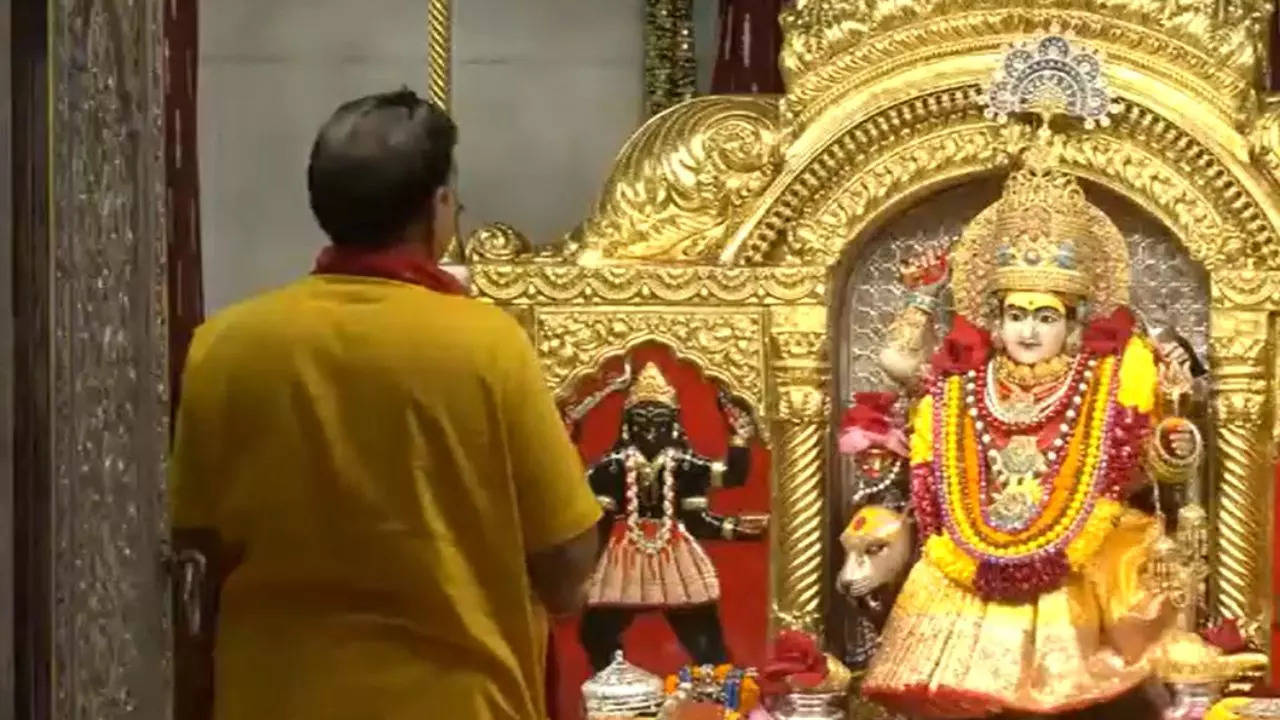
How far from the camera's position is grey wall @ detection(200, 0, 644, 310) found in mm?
5484

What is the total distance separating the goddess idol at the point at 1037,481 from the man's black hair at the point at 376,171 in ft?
7.28

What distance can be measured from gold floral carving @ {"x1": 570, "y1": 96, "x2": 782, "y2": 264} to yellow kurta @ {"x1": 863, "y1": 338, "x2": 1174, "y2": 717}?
1.99ft

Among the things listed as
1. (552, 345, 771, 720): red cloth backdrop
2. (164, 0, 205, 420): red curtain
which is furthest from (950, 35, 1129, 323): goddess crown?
(164, 0, 205, 420): red curtain

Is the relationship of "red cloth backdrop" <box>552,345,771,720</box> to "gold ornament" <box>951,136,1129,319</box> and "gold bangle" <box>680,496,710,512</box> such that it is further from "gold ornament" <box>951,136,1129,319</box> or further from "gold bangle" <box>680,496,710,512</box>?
"gold ornament" <box>951,136,1129,319</box>

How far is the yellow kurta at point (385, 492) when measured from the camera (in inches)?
92.4

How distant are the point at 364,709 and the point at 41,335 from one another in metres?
0.48

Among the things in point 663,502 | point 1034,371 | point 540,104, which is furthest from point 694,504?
point 540,104

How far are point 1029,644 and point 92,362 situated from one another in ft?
8.19

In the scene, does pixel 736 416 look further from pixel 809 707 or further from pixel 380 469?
pixel 380 469

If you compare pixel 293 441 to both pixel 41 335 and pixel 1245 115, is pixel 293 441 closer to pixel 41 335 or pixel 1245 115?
pixel 41 335

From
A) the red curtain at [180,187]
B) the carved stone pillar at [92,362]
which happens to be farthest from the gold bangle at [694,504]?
the carved stone pillar at [92,362]

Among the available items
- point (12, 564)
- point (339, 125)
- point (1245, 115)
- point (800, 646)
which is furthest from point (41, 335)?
point (1245, 115)

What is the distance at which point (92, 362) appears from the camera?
7.55ft

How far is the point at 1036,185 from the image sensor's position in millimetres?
4566
